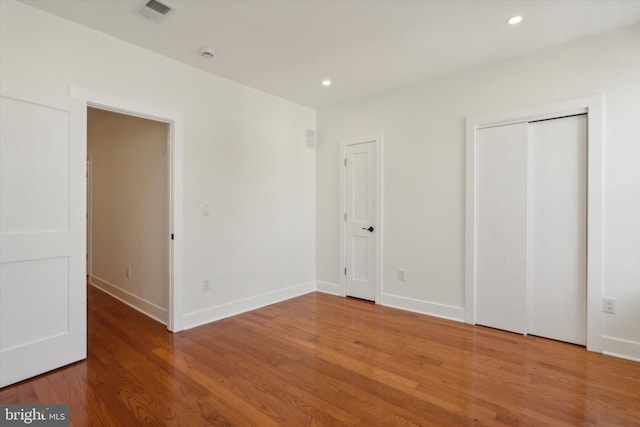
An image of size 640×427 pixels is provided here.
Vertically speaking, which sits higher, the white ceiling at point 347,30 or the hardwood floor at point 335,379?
the white ceiling at point 347,30

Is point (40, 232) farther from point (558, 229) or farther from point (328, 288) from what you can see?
point (558, 229)

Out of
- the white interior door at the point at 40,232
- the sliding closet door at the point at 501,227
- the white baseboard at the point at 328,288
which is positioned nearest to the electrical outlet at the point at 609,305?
the sliding closet door at the point at 501,227

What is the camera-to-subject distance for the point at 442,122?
3.58 meters

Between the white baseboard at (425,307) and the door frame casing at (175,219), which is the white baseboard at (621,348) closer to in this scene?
the white baseboard at (425,307)

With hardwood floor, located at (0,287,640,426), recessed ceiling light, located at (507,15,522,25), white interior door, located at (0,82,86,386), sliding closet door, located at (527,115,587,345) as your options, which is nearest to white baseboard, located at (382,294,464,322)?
hardwood floor, located at (0,287,640,426)

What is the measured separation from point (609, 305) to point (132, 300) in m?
4.85

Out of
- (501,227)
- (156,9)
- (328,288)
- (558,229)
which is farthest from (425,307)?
(156,9)

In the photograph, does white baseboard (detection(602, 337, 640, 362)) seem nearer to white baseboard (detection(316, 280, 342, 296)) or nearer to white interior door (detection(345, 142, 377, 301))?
white interior door (detection(345, 142, 377, 301))

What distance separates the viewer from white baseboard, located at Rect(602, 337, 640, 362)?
2557 mm

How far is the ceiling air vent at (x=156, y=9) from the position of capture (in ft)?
7.48

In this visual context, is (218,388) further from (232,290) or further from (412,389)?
(232,290)

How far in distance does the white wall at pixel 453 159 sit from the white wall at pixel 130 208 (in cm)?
212

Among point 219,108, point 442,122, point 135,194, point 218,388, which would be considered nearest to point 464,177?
point 442,122

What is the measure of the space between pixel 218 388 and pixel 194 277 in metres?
1.42
